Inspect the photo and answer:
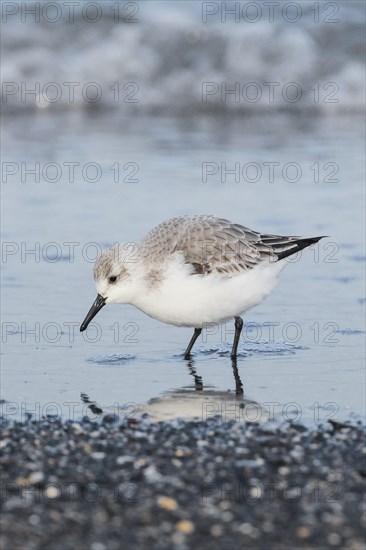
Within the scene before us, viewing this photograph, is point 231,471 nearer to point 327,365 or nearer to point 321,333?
point 327,365

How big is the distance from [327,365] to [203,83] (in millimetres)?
12163

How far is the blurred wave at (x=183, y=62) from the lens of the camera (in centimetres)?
1880

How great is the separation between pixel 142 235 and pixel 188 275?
3113 millimetres

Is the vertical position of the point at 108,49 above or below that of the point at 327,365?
above

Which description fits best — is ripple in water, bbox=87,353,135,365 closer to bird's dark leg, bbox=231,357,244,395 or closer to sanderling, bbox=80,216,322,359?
sanderling, bbox=80,216,322,359

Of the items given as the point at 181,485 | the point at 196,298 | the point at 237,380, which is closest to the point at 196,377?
the point at 237,380

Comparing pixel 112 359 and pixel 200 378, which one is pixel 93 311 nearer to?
pixel 112 359

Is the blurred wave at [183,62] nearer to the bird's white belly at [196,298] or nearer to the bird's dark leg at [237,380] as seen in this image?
the bird's white belly at [196,298]

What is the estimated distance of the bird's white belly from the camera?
25.8 feet

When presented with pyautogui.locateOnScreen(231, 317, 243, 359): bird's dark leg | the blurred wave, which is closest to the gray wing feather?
pyautogui.locateOnScreen(231, 317, 243, 359): bird's dark leg

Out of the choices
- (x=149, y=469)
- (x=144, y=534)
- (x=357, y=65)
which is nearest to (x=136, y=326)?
(x=149, y=469)

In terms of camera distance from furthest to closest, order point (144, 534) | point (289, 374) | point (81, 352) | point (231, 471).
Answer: point (81, 352) < point (289, 374) < point (231, 471) < point (144, 534)

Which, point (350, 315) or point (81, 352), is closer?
point (81, 352)

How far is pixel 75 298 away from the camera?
9.40 metres
